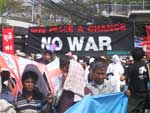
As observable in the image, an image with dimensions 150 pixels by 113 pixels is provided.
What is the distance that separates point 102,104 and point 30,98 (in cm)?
153

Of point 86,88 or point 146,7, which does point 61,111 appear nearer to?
point 86,88

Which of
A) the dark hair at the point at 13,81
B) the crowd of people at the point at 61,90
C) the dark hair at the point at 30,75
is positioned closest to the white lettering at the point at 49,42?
the crowd of people at the point at 61,90

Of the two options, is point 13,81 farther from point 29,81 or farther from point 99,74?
point 99,74

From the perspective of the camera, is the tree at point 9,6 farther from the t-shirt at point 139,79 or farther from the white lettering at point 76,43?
the t-shirt at point 139,79

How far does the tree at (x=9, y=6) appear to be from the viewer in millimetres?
51259

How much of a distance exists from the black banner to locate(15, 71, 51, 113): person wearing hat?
8.27 m

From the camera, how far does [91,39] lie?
49.1ft

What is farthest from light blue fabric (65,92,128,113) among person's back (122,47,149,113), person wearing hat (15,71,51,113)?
person's back (122,47,149,113)

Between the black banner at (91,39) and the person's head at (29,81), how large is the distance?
27.1 feet

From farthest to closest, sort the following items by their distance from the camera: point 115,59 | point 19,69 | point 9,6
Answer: point 9,6 → point 115,59 → point 19,69

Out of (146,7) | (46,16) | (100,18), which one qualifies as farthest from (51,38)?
(46,16)

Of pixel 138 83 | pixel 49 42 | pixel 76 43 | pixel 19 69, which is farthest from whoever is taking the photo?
pixel 49 42

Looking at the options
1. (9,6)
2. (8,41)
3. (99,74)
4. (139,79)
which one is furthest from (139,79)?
(9,6)

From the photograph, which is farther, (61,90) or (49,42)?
(49,42)
